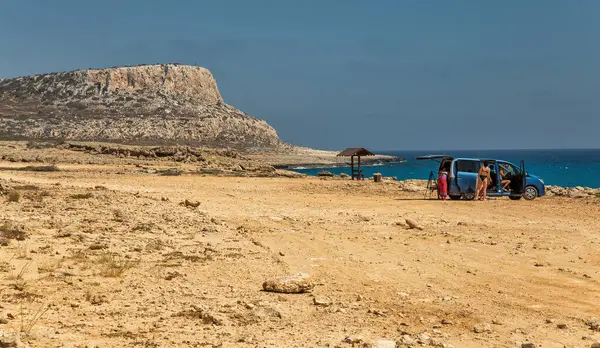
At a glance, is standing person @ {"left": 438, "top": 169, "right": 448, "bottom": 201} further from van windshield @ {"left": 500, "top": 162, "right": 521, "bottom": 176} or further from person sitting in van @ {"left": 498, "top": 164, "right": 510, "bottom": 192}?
van windshield @ {"left": 500, "top": 162, "right": 521, "bottom": 176}

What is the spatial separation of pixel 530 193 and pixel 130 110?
99298mm

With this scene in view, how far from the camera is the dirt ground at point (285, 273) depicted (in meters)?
6.89

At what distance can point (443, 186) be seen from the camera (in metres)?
25.3

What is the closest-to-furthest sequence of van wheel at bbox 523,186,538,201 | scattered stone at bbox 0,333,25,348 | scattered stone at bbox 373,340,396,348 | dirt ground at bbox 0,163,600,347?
scattered stone at bbox 0,333,25,348, scattered stone at bbox 373,340,396,348, dirt ground at bbox 0,163,600,347, van wheel at bbox 523,186,538,201

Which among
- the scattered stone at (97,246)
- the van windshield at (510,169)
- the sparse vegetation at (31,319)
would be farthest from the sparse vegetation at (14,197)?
the van windshield at (510,169)

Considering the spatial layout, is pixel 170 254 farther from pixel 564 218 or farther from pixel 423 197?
Answer: pixel 423 197

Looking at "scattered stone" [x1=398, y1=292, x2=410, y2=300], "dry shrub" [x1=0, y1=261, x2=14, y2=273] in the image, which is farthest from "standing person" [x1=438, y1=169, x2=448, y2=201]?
"dry shrub" [x1=0, y1=261, x2=14, y2=273]

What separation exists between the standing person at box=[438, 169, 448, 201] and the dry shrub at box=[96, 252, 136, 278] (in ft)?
56.2

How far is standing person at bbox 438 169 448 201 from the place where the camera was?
25281 mm

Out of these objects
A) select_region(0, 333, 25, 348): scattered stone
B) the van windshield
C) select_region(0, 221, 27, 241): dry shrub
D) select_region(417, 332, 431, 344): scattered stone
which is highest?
the van windshield

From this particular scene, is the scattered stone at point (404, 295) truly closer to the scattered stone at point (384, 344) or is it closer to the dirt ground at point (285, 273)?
the dirt ground at point (285, 273)

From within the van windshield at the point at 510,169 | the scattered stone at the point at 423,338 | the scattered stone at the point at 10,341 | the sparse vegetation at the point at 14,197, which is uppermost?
the van windshield at the point at 510,169

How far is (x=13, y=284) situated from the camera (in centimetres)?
845

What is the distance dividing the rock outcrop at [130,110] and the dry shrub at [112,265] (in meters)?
84.2
